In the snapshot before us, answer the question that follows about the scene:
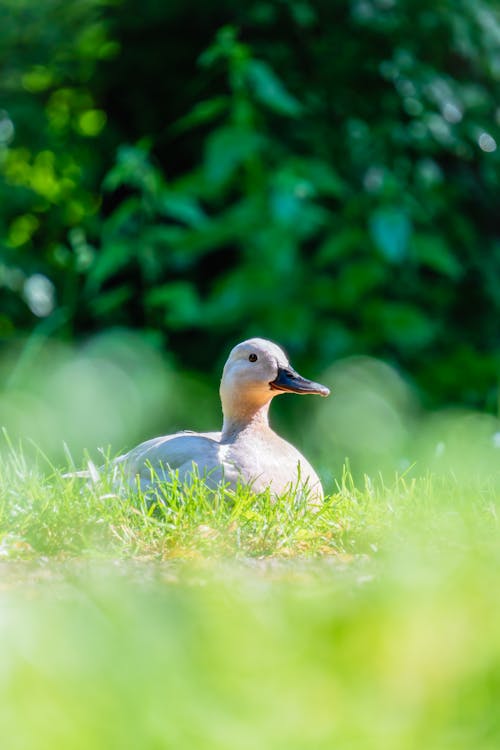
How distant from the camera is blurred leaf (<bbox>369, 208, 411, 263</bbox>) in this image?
22.0ft

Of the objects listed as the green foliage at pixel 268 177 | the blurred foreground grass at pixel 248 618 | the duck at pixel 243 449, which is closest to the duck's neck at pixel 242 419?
the duck at pixel 243 449

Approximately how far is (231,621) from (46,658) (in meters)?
0.31

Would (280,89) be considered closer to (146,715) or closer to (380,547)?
(380,547)

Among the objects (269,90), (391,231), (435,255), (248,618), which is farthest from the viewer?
(435,255)

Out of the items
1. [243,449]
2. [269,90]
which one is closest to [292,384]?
[243,449]

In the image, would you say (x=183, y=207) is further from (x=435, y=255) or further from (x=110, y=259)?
(x=435, y=255)

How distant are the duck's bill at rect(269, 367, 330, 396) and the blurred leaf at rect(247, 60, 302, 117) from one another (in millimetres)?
3062

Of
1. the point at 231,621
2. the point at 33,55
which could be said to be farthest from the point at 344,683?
the point at 33,55

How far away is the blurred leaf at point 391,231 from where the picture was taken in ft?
22.0

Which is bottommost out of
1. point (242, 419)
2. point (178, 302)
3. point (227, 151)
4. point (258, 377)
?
point (178, 302)

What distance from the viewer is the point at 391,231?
6742 mm

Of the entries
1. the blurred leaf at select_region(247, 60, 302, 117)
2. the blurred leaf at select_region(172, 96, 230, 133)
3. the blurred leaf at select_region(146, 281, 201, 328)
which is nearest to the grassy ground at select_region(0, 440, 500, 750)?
the blurred leaf at select_region(146, 281, 201, 328)

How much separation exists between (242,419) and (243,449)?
241 mm

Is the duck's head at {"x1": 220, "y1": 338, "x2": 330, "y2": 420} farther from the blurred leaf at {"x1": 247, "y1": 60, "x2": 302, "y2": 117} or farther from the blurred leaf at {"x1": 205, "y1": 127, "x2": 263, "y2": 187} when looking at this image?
the blurred leaf at {"x1": 247, "y1": 60, "x2": 302, "y2": 117}
